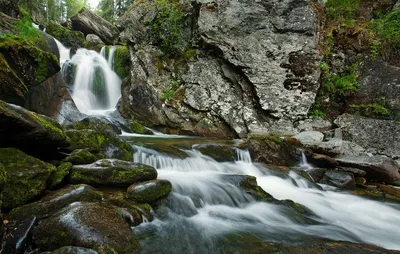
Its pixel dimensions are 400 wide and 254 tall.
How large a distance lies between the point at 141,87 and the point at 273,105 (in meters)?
6.07

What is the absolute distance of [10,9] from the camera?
42.3ft

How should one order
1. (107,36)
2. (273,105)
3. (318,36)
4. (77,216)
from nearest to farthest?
(77,216) < (273,105) < (318,36) < (107,36)

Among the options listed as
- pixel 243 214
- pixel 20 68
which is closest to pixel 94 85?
pixel 20 68

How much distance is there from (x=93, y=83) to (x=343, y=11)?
13505 millimetres

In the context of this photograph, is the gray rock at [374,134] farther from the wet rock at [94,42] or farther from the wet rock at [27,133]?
the wet rock at [94,42]

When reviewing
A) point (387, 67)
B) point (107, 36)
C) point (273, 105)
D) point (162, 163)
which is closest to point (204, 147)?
point (162, 163)

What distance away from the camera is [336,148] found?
8.26 m

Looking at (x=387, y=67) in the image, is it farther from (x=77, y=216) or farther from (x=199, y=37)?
(x=77, y=216)

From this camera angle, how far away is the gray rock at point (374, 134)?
8.87 meters

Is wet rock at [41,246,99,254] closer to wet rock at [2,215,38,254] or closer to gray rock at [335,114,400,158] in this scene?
wet rock at [2,215,38,254]

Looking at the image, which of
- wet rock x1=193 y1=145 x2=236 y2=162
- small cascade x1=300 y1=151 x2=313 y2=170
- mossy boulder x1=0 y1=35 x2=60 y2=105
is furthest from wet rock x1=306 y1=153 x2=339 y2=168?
mossy boulder x1=0 y1=35 x2=60 y2=105

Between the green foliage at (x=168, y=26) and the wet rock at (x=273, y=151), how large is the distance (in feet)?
21.4

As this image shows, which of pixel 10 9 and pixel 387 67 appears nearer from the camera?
pixel 387 67

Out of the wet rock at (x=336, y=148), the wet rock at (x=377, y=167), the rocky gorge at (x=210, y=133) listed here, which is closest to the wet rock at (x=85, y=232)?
the rocky gorge at (x=210, y=133)
